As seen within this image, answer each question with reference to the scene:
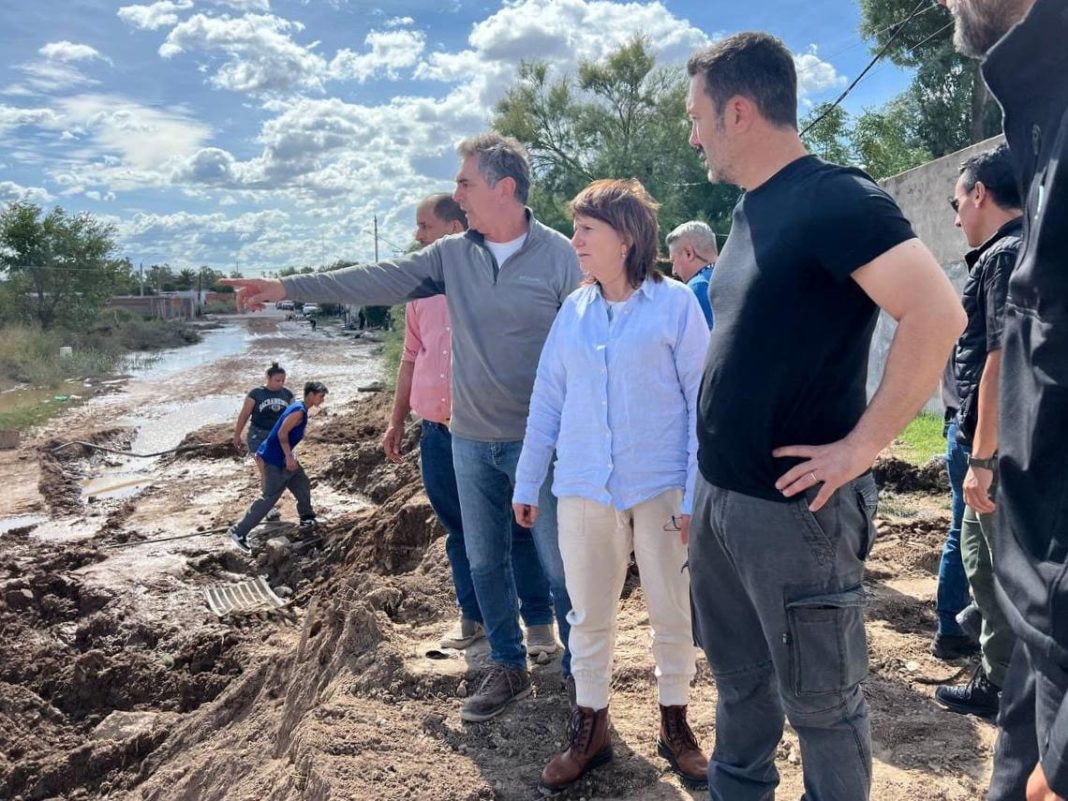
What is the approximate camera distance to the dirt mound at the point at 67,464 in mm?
11547

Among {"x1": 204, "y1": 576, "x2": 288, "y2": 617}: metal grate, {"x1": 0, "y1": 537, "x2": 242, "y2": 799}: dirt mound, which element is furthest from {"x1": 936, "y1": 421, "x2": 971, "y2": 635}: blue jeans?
{"x1": 204, "y1": 576, "x2": 288, "y2": 617}: metal grate

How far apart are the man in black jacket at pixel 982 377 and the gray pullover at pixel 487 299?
1482 mm

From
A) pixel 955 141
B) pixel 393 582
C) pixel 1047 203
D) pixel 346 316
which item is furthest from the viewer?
pixel 346 316

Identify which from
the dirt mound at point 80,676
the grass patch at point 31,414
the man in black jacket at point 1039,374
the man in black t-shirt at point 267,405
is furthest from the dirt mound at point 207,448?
the man in black jacket at point 1039,374

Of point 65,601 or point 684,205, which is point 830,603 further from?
point 684,205

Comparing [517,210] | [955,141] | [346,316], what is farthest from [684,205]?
[346,316]

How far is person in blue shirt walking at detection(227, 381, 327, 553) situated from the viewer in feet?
28.3

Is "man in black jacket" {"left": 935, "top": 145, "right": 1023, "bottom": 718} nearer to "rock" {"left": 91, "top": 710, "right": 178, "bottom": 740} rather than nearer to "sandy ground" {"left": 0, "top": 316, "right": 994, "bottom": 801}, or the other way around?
"sandy ground" {"left": 0, "top": 316, "right": 994, "bottom": 801}

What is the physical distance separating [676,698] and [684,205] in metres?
20.8

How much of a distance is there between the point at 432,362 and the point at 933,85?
21733 mm

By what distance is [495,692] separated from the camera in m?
3.33

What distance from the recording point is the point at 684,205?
22.4 metres

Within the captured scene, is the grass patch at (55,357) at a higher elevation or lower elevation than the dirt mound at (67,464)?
higher

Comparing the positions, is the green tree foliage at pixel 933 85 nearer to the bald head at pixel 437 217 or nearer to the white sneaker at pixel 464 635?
the bald head at pixel 437 217
